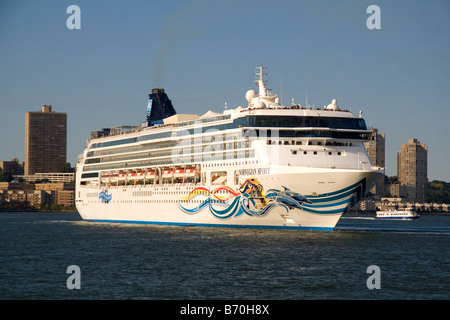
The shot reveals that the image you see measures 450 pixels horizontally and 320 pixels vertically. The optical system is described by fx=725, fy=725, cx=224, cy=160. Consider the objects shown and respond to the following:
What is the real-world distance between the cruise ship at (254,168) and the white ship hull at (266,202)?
8 cm

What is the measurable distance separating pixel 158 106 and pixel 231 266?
49038mm

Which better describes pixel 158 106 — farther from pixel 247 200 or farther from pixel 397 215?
pixel 397 215

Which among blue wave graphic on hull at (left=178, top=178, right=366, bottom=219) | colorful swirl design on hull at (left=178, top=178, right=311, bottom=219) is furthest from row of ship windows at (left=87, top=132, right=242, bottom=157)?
blue wave graphic on hull at (left=178, top=178, right=366, bottom=219)

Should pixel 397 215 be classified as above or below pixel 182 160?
below

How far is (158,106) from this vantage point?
84250 mm

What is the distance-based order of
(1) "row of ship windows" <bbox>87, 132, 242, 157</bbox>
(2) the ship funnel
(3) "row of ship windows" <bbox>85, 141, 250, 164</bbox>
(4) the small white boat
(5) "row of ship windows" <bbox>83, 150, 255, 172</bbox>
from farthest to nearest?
(4) the small white boat → (2) the ship funnel → (1) "row of ship windows" <bbox>87, 132, 242, 157</bbox> → (3) "row of ship windows" <bbox>85, 141, 250, 164</bbox> → (5) "row of ship windows" <bbox>83, 150, 255, 172</bbox>

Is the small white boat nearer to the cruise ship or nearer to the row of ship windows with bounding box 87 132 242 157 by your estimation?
the row of ship windows with bounding box 87 132 242 157

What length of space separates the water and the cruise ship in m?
2.69

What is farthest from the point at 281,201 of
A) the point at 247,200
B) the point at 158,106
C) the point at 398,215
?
the point at 398,215

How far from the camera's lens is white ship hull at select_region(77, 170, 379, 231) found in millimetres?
52281

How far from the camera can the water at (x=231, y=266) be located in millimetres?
30516

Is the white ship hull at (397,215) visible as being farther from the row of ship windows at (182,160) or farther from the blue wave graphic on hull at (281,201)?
the blue wave graphic on hull at (281,201)

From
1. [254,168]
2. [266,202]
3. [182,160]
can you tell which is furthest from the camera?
[182,160]

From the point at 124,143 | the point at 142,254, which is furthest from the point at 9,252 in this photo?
the point at 124,143
